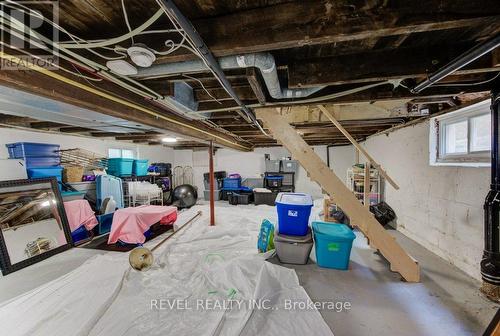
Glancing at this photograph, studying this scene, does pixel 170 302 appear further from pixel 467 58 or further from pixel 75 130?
pixel 75 130


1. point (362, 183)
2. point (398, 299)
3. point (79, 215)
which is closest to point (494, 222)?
point (398, 299)

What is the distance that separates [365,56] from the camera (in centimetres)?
150

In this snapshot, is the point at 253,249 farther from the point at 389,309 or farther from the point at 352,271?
the point at 389,309

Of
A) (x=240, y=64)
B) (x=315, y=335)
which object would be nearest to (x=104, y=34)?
(x=240, y=64)

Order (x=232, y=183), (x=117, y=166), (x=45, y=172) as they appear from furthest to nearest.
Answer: (x=232, y=183), (x=117, y=166), (x=45, y=172)

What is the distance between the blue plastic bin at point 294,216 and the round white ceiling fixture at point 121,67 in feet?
6.96

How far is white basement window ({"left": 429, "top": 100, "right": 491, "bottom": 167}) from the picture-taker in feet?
7.55

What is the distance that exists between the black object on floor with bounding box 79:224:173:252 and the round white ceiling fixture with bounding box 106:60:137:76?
2.71 metres

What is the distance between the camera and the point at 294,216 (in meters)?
2.70

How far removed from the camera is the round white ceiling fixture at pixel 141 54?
42.3 inches

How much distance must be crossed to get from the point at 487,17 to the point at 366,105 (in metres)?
Answer: 2.13

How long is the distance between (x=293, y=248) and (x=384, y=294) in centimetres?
99

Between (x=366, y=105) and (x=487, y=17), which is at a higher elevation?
(x=366, y=105)

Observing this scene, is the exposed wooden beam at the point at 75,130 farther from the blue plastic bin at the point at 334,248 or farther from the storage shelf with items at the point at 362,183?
the storage shelf with items at the point at 362,183
